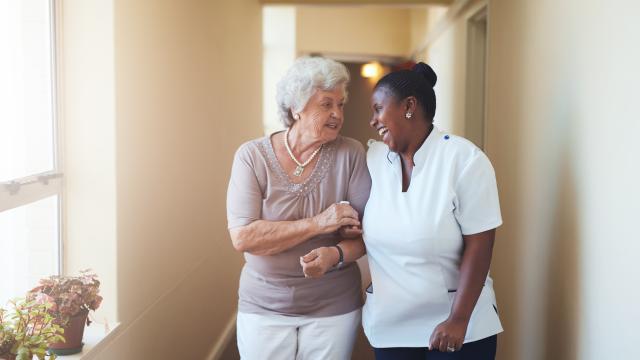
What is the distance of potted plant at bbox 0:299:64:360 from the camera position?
1.57m

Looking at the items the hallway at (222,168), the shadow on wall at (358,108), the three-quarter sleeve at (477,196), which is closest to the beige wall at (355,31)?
the shadow on wall at (358,108)

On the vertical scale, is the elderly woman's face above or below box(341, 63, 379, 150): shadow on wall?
below

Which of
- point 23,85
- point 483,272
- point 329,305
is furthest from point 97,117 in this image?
point 483,272

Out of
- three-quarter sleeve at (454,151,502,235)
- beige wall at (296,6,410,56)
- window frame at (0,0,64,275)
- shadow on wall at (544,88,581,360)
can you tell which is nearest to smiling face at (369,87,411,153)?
three-quarter sleeve at (454,151,502,235)

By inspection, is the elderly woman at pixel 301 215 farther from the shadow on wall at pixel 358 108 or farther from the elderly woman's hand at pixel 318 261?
the shadow on wall at pixel 358 108

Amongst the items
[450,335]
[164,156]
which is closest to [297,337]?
[450,335]

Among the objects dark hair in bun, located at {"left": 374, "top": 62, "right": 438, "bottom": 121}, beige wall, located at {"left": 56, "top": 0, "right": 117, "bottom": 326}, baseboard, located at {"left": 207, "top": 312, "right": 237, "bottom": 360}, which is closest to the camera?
dark hair in bun, located at {"left": 374, "top": 62, "right": 438, "bottom": 121}

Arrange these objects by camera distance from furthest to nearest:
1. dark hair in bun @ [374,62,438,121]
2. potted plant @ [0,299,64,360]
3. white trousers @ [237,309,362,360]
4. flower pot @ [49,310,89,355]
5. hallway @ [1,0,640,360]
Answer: white trousers @ [237,309,362,360] → flower pot @ [49,310,89,355] → dark hair in bun @ [374,62,438,121] → hallway @ [1,0,640,360] → potted plant @ [0,299,64,360]

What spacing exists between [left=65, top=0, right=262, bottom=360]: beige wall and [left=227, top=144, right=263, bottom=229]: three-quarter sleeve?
447 millimetres

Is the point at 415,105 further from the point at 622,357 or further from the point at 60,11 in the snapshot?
the point at 60,11

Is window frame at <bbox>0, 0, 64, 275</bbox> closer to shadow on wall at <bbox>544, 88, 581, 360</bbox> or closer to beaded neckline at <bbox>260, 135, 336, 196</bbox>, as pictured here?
beaded neckline at <bbox>260, 135, 336, 196</bbox>

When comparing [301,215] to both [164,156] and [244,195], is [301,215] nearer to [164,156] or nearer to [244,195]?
[244,195]

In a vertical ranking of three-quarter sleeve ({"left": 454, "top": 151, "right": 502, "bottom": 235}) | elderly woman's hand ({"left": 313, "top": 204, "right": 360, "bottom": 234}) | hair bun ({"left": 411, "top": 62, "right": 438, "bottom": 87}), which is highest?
hair bun ({"left": 411, "top": 62, "right": 438, "bottom": 87})

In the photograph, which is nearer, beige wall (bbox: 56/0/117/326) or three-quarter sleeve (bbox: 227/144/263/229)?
three-quarter sleeve (bbox: 227/144/263/229)
